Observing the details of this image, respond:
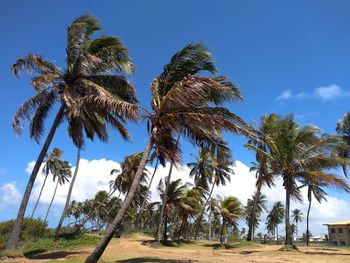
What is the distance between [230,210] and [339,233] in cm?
2578

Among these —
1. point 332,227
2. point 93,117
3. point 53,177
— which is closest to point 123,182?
point 53,177

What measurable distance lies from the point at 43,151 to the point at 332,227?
5275 centimetres

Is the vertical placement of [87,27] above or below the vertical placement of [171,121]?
Answer: above

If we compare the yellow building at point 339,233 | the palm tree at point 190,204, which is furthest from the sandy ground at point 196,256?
the yellow building at point 339,233

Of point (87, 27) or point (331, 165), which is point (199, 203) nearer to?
point (331, 165)

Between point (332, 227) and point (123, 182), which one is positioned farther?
point (332, 227)

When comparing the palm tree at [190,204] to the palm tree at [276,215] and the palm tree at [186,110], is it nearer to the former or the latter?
the palm tree at [186,110]

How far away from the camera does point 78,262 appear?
13.2 meters

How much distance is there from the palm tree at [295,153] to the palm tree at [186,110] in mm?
A: 9474

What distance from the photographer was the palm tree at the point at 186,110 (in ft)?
41.9

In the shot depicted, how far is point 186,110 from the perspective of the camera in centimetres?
1348

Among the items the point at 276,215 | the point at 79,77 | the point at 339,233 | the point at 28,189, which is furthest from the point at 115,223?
the point at 276,215

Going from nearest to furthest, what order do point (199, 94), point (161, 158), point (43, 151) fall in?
point (199, 94) < point (161, 158) < point (43, 151)

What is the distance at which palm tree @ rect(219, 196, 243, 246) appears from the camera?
4012cm
